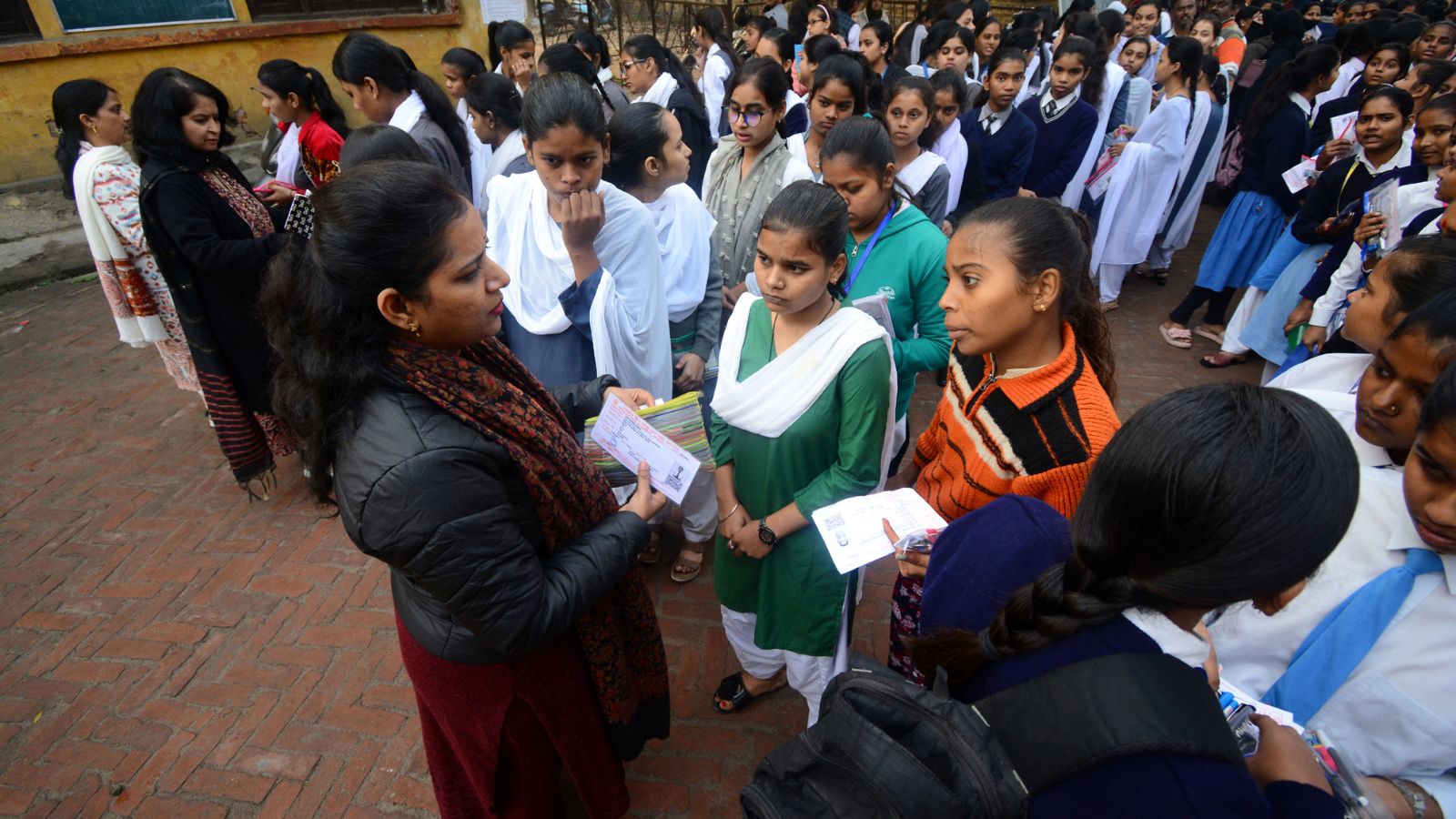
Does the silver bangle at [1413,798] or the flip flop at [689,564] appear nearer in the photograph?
the silver bangle at [1413,798]

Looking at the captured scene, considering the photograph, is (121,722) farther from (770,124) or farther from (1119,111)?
(1119,111)

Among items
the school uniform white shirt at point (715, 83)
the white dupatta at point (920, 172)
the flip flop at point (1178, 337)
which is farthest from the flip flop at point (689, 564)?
the school uniform white shirt at point (715, 83)

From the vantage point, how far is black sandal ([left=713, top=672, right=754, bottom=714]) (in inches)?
106

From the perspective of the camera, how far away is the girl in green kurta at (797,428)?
199 centimetres

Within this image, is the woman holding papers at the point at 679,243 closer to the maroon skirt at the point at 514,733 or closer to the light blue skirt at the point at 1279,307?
the maroon skirt at the point at 514,733

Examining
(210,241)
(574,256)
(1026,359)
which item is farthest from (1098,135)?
(210,241)

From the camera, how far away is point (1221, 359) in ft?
16.9

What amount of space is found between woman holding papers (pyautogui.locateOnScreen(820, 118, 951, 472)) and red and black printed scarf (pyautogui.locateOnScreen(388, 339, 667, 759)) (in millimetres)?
1388

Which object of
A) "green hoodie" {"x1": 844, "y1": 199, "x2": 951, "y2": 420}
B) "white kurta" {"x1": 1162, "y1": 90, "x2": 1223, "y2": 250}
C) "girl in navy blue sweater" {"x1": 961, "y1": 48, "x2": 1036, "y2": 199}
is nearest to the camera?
"green hoodie" {"x1": 844, "y1": 199, "x2": 951, "y2": 420}

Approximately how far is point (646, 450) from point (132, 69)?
8860 millimetres

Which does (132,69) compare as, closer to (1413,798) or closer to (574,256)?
(574,256)

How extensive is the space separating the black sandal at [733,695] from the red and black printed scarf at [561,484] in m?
0.54

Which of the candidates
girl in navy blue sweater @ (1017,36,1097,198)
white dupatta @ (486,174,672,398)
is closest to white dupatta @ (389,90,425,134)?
white dupatta @ (486,174,672,398)

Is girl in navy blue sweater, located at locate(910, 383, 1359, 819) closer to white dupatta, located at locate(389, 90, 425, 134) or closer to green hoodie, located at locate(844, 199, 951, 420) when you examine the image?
green hoodie, located at locate(844, 199, 951, 420)
